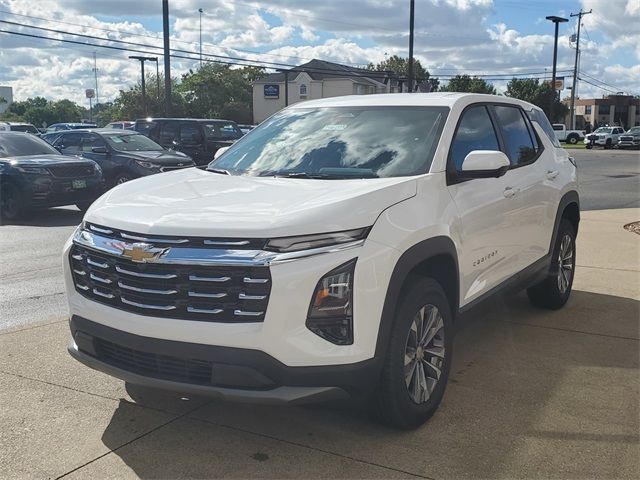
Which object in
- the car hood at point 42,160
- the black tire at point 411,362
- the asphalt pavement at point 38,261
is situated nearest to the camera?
the black tire at point 411,362

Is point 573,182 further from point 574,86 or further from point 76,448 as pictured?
point 574,86

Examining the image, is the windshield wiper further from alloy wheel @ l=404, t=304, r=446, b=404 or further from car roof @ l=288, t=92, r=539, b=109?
alloy wheel @ l=404, t=304, r=446, b=404

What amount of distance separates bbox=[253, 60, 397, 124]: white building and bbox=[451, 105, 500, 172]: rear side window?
64.5m

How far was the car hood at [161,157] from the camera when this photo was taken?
1423 centimetres

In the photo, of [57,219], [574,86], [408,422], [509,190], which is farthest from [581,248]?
[574,86]

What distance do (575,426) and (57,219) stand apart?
10986 millimetres

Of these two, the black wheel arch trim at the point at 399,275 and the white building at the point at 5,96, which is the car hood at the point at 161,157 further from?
the white building at the point at 5,96

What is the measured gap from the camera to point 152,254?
123 inches

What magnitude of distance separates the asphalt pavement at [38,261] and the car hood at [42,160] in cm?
108

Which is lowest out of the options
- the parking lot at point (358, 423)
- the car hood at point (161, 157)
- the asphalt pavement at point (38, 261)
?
the asphalt pavement at point (38, 261)

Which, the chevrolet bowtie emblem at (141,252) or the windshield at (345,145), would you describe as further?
the windshield at (345,145)

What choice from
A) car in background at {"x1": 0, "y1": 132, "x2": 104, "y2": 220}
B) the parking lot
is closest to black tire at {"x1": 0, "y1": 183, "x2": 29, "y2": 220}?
car in background at {"x1": 0, "y1": 132, "x2": 104, "y2": 220}

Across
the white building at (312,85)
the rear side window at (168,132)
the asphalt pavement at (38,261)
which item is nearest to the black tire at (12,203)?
the asphalt pavement at (38,261)

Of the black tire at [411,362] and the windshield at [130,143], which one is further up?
the windshield at [130,143]
